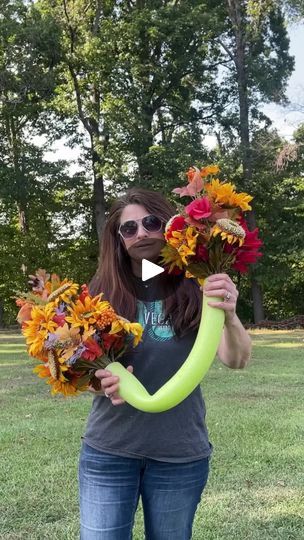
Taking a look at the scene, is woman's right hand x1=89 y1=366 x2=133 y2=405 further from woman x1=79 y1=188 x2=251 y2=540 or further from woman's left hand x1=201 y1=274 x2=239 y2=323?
woman's left hand x1=201 y1=274 x2=239 y2=323

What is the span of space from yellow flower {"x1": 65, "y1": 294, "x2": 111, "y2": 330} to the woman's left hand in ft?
1.06

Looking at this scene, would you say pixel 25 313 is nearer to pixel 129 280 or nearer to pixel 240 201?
pixel 129 280

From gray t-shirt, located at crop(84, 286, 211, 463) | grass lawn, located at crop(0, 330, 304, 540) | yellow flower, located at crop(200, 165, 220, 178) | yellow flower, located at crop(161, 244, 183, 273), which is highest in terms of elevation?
yellow flower, located at crop(200, 165, 220, 178)

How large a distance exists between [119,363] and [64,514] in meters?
2.28

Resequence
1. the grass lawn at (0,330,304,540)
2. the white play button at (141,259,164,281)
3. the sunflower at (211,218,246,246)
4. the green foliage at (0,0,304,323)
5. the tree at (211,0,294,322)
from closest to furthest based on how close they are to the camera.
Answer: the sunflower at (211,218,246,246), the white play button at (141,259,164,281), the grass lawn at (0,330,304,540), the green foliage at (0,0,304,323), the tree at (211,0,294,322)

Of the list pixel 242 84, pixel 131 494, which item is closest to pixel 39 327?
pixel 131 494

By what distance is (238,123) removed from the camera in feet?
84.8

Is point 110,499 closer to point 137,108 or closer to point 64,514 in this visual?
point 64,514

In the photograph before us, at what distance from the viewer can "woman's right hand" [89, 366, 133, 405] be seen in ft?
5.84

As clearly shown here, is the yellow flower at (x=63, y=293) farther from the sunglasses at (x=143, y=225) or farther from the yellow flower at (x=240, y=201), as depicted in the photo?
the yellow flower at (x=240, y=201)

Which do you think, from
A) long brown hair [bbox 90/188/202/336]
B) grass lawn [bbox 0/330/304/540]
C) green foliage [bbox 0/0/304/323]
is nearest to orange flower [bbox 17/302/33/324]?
long brown hair [bbox 90/188/202/336]

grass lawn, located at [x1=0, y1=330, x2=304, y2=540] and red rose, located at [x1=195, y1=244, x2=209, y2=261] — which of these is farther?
grass lawn, located at [x1=0, y1=330, x2=304, y2=540]

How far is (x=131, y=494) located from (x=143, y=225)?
2.93ft

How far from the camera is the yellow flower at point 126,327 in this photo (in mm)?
1819
